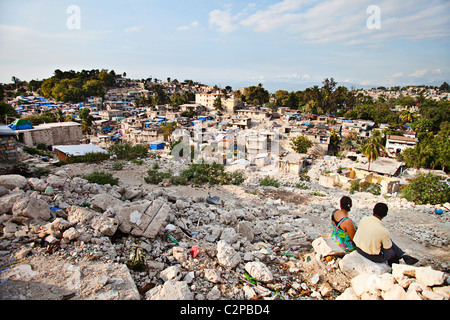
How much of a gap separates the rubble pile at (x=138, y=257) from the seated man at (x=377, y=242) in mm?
456

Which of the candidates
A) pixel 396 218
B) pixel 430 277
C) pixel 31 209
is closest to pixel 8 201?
pixel 31 209

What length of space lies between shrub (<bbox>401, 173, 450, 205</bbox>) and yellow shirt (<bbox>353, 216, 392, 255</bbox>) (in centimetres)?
835

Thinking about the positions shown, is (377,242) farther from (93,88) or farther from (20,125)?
(93,88)

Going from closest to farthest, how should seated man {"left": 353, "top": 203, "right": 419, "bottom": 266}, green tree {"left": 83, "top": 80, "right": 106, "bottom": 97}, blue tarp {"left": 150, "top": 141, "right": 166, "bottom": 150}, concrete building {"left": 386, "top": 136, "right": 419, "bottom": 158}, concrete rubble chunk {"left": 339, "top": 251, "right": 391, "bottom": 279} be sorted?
concrete rubble chunk {"left": 339, "top": 251, "right": 391, "bottom": 279}, seated man {"left": 353, "top": 203, "right": 419, "bottom": 266}, blue tarp {"left": 150, "top": 141, "right": 166, "bottom": 150}, concrete building {"left": 386, "top": 136, "right": 419, "bottom": 158}, green tree {"left": 83, "top": 80, "right": 106, "bottom": 97}

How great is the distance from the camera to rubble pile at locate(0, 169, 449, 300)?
3.00m

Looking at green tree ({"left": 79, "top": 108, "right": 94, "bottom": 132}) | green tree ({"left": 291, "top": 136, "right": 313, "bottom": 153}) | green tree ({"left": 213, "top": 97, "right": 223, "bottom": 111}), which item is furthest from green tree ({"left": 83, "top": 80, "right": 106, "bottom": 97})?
green tree ({"left": 291, "top": 136, "right": 313, "bottom": 153})

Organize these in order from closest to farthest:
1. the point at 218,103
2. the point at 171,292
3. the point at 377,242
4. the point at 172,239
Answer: the point at 171,292, the point at 377,242, the point at 172,239, the point at 218,103

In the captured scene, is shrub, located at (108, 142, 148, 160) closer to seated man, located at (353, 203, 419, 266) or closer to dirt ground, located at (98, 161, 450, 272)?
dirt ground, located at (98, 161, 450, 272)

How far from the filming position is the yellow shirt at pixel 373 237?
3.47 m

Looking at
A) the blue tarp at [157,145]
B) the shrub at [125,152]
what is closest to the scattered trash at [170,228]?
the shrub at [125,152]

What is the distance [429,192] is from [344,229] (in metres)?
8.56

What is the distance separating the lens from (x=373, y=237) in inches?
137

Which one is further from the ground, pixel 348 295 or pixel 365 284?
pixel 365 284

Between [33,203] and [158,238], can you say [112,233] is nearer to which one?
[158,238]
